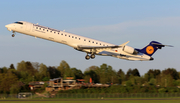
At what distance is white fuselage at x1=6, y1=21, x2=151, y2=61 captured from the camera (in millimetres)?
37094

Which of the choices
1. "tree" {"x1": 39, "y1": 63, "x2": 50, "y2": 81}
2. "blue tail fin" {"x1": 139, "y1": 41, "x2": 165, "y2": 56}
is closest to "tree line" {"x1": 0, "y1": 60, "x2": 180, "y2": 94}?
"tree" {"x1": 39, "y1": 63, "x2": 50, "y2": 81}

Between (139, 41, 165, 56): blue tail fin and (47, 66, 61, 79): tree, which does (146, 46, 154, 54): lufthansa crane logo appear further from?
(47, 66, 61, 79): tree

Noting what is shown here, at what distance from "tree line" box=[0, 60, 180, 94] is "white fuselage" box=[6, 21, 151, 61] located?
1926 centimetres

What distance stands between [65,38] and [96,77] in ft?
195

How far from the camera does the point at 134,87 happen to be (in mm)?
61594

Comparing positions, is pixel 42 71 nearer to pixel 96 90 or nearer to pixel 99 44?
pixel 96 90

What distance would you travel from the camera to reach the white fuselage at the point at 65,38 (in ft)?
122

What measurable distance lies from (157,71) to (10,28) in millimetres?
86719

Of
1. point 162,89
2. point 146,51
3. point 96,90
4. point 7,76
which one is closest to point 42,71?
point 7,76

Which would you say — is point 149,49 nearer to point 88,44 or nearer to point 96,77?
point 88,44

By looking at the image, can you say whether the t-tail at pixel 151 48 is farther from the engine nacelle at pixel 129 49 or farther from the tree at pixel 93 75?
the tree at pixel 93 75

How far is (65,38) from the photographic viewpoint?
38.2 metres

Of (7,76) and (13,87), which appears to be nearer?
(13,87)

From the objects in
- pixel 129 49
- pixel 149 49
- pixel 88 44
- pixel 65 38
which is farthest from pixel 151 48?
pixel 65 38
